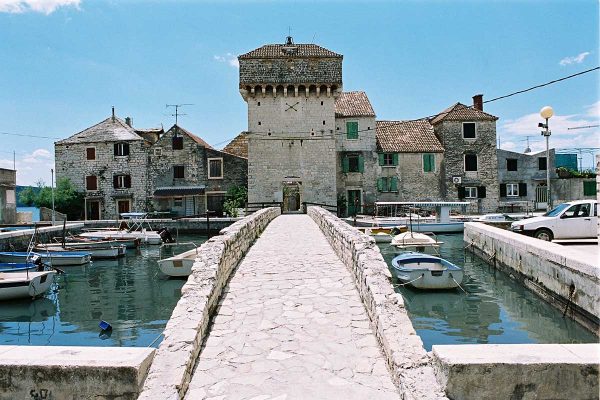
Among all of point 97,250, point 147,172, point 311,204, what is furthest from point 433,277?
point 147,172

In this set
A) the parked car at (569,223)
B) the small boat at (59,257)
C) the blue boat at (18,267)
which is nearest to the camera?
the parked car at (569,223)

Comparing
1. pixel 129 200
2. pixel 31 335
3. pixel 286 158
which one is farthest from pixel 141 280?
pixel 129 200

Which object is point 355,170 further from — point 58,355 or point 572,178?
point 58,355

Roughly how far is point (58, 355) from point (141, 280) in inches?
570

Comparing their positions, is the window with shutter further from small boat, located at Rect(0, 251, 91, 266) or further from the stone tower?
small boat, located at Rect(0, 251, 91, 266)

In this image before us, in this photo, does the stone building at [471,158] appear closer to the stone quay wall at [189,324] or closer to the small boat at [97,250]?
the small boat at [97,250]

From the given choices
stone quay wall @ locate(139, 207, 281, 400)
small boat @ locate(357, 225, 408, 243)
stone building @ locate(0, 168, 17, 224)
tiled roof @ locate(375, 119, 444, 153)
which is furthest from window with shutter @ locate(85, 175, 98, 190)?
stone quay wall @ locate(139, 207, 281, 400)

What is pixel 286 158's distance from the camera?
34.5 m

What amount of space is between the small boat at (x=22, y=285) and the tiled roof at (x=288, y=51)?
22894 millimetres

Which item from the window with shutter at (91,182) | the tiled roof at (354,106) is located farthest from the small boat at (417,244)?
the window with shutter at (91,182)

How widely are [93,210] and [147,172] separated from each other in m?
5.58

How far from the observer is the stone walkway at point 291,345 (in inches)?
173

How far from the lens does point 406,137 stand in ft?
127

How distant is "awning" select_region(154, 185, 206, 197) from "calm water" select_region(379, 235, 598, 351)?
2521cm
